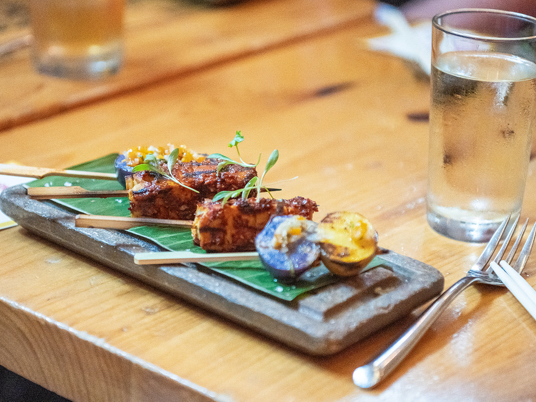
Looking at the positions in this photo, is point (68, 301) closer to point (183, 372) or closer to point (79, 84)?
point (183, 372)

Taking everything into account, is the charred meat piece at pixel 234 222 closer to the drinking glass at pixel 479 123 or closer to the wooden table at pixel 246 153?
the wooden table at pixel 246 153

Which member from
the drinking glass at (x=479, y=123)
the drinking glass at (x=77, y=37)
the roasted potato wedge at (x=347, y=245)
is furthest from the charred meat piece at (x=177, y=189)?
the drinking glass at (x=77, y=37)

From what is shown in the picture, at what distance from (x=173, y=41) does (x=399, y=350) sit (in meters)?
1.83

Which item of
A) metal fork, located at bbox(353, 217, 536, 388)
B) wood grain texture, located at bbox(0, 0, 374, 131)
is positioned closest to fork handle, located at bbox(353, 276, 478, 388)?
metal fork, located at bbox(353, 217, 536, 388)

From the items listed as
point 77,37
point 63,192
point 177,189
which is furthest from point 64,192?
point 77,37

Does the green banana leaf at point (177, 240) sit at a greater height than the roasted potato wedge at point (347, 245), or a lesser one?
lesser

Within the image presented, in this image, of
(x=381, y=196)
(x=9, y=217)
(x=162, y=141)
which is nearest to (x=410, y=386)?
(x=381, y=196)

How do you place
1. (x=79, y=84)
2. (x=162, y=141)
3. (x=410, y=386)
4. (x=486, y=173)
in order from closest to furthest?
(x=410, y=386) < (x=486, y=173) < (x=162, y=141) < (x=79, y=84)

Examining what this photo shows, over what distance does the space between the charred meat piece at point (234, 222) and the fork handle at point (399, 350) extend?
0.83 ft

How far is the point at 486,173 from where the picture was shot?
1159 millimetres

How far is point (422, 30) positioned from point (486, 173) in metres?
1.42

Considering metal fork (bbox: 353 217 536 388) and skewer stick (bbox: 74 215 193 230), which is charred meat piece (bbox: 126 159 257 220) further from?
metal fork (bbox: 353 217 536 388)

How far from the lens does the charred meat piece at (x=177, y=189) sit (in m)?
1.09

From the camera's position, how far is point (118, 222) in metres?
1.08
